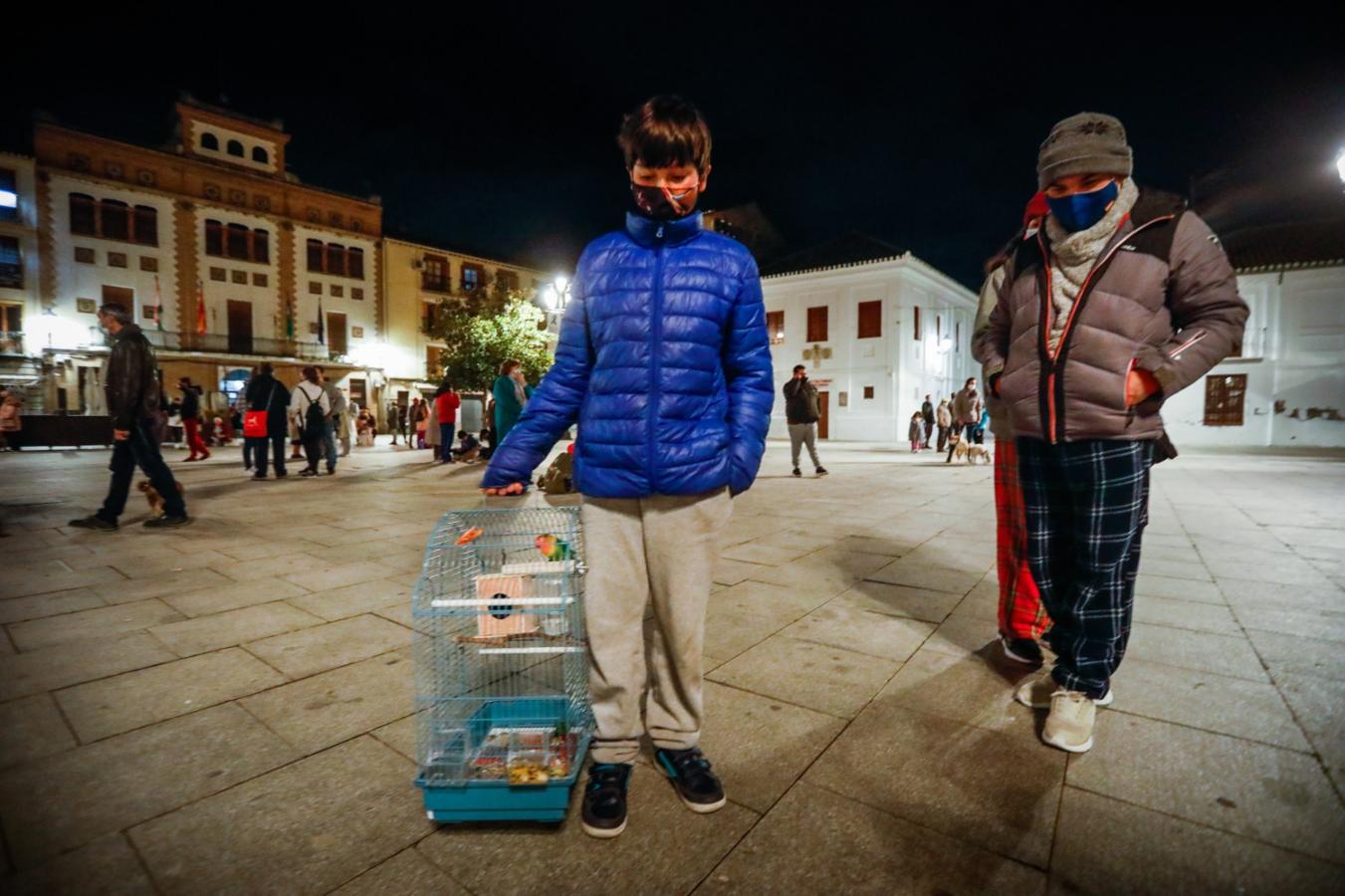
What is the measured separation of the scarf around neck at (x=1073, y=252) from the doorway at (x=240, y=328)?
37054mm

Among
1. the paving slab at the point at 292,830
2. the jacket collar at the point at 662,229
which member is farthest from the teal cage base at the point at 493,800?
the jacket collar at the point at 662,229

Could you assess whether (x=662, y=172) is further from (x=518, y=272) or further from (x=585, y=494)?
(x=518, y=272)

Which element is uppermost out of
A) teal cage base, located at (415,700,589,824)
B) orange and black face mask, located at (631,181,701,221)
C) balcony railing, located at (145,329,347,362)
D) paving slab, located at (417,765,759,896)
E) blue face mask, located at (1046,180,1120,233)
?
balcony railing, located at (145,329,347,362)

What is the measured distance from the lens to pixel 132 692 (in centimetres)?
254

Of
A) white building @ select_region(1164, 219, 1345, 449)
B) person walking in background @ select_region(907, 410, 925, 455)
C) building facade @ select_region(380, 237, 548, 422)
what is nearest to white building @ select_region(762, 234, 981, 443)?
person walking in background @ select_region(907, 410, 925, 455)

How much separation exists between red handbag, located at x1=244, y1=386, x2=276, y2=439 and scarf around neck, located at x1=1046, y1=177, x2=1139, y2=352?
10.7m

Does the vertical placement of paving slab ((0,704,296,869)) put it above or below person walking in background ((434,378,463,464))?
below

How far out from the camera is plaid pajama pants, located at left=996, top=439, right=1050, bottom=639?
2.75m

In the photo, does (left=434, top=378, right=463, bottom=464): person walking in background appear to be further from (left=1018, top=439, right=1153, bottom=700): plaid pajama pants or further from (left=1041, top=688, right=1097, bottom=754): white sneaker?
(left=1041, top=688, right=1097, bottom=754): white sneaker

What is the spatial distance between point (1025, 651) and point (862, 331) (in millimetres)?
26729

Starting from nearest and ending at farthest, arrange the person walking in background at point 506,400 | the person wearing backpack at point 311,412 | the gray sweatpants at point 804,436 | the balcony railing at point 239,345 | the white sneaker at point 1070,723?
1. the white sneaker at point 1070,723
2. the person walking in background at point 506,400
3. the person wearing backpack at point 311,412
4. the gray sweatpants at point 804,436
5. the balcony railing at point 239,345

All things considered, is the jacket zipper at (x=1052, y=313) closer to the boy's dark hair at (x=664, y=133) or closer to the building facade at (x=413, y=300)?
the boy's dark hair at (x=664, y=133)

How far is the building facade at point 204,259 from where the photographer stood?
27078 millimetres

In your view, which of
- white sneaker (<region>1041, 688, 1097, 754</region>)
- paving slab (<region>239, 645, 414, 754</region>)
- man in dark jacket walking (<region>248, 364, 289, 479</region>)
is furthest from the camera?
man in dark jacket walking (<region>248, 364, 289, 479</region>)
